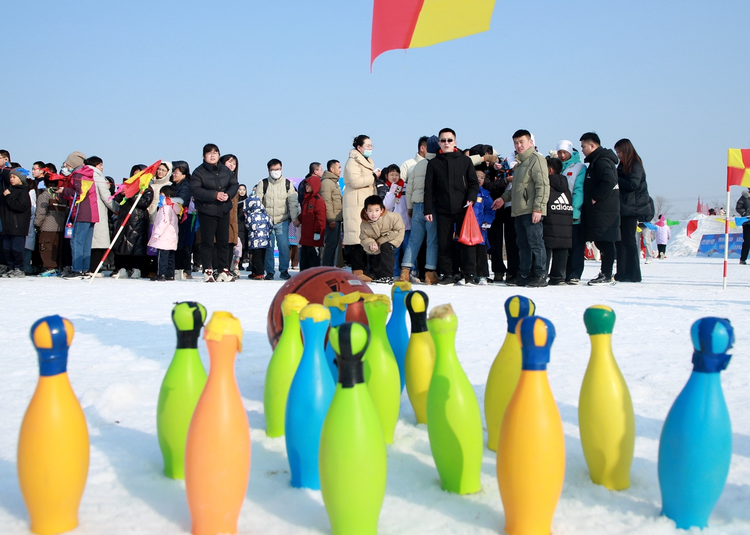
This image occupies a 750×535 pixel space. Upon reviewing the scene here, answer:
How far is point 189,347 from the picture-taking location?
1.98m

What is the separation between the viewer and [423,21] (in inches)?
118

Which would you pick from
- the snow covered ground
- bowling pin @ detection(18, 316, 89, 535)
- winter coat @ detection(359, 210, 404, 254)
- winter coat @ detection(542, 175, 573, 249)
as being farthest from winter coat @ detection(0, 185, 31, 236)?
bowling pin @ detection(18, 316, 89, 535)

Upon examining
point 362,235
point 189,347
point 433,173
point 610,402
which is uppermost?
point 433,173

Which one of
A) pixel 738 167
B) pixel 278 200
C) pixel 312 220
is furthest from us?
pixel 278 200

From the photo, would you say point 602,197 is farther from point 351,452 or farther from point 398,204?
point 351,452

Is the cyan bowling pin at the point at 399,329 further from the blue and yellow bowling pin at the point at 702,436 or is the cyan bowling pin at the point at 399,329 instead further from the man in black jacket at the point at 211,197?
the man in black jacket at the point at 211,197

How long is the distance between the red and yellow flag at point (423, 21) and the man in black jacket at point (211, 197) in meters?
5.63

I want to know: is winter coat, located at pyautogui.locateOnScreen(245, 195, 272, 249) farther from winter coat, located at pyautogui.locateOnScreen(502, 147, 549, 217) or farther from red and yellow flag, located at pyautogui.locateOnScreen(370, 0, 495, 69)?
red and yellow flag, located at pyautogui.locateOnScreen(370, 0, 495, 69)

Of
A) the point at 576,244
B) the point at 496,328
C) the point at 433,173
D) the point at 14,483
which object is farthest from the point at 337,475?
the point at 576,244

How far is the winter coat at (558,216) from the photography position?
25.8 ft

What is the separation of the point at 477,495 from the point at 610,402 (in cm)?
51

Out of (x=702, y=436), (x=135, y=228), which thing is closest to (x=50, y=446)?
(x=702, y=436)

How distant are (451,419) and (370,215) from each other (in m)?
6.63

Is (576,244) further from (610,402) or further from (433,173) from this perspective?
(610,402)
